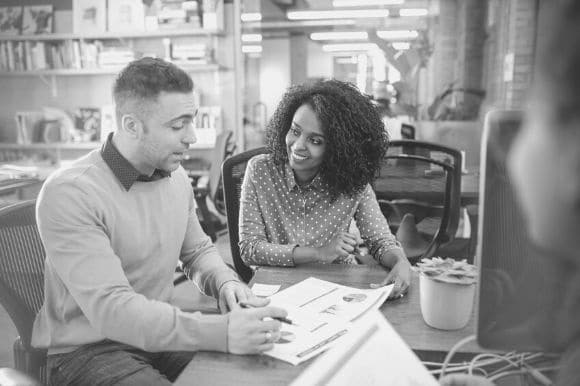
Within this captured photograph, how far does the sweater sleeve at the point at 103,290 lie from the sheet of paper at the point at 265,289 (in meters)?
0.24

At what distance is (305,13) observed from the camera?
8602mm

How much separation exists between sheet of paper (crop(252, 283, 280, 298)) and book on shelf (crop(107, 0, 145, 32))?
3.90 metres

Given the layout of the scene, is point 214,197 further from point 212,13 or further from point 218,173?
point 212,13

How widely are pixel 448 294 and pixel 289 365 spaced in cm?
35

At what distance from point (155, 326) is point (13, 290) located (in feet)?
1.42

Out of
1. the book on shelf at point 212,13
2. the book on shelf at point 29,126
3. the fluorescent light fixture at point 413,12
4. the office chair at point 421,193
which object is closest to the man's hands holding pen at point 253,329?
the office chair at point 421,193

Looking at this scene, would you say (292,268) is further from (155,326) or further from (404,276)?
(155,326)

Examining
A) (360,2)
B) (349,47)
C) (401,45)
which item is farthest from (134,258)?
(349,47)

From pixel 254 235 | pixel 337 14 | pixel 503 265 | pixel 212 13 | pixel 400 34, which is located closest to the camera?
pixel 503 265

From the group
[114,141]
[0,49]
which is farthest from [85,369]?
[0,49]

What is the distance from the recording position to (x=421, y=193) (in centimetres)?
227

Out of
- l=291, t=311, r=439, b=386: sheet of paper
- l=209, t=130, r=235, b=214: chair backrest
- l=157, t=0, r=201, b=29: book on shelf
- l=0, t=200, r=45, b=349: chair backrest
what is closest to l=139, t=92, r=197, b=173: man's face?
l=0, t=200, r=45, b=349: chair backrest

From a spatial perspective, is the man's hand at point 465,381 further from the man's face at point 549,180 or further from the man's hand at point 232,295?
the man's hand at point 232,295

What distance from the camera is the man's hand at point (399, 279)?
1193mm
